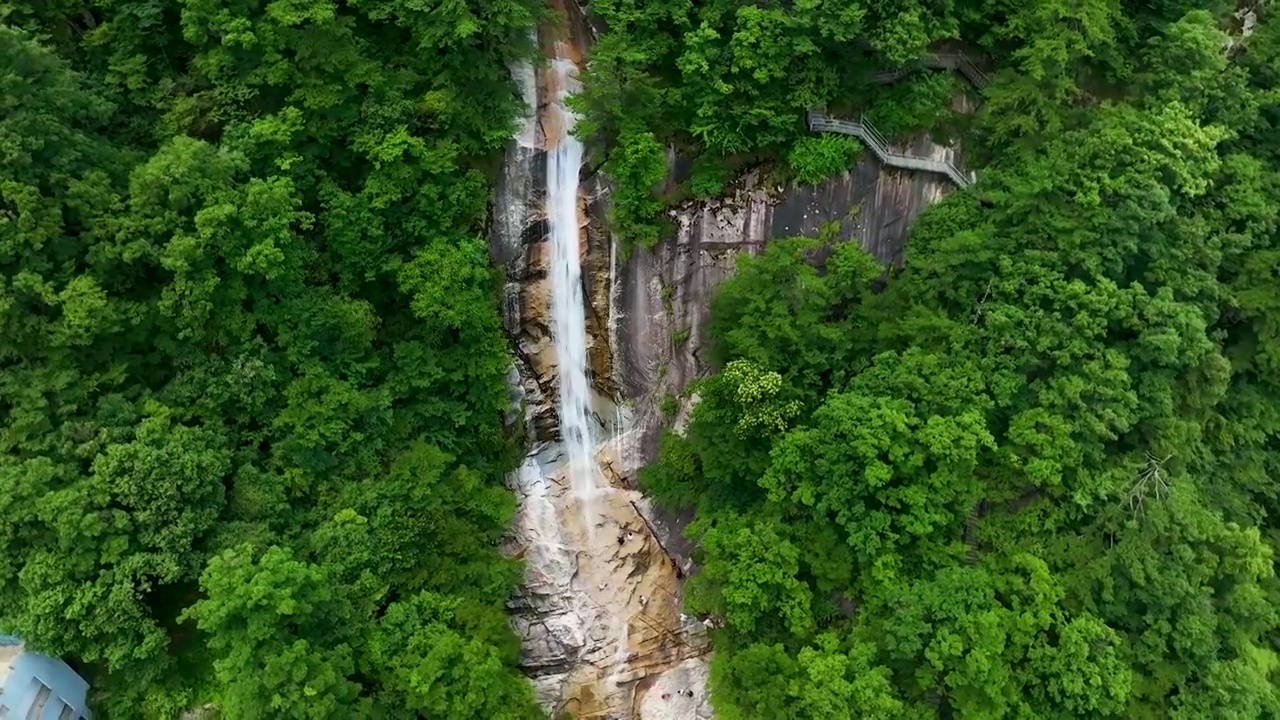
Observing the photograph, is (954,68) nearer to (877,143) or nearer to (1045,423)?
(877,143)

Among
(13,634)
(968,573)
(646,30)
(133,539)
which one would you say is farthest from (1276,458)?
(13,634)

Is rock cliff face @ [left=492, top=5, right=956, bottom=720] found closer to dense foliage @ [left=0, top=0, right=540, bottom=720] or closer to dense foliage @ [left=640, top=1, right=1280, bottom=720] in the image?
dense foliage @ [left=0, top=0, right=540, bottom=720]

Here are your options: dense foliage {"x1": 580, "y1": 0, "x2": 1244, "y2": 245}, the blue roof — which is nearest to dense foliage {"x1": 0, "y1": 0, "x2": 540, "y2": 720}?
the blue roof

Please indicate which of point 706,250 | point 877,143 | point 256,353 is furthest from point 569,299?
point 877,143

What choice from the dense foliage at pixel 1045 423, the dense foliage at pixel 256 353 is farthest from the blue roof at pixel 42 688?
the dense foliage at pixel 1045 423

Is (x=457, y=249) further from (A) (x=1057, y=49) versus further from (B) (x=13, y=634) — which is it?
(A) (x=1057, y=49)

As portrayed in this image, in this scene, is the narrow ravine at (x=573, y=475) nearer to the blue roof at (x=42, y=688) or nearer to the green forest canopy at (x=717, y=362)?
the green forest canopy at (x=717, y=362)
